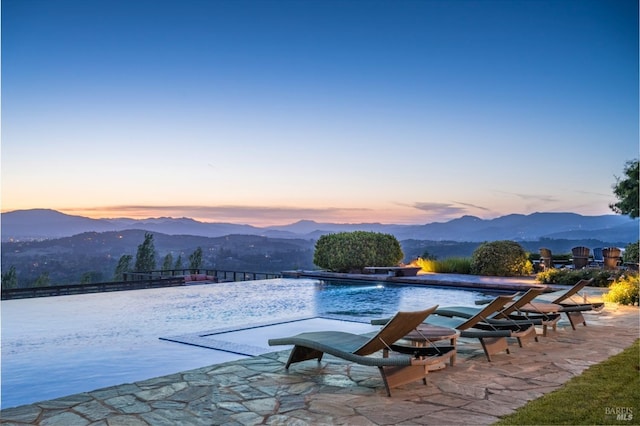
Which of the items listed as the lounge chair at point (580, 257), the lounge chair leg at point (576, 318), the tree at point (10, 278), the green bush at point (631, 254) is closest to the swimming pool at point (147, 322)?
the lounge chair leg at point (576, 318)

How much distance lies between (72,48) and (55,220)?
12.3 metres

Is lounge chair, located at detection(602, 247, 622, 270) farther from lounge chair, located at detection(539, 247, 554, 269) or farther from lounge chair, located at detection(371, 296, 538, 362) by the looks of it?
lounge chair, located at detection(371, 296, 538, 362)

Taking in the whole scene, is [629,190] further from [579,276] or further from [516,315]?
[516,315]

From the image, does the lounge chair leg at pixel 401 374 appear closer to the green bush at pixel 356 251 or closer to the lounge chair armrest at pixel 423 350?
the lounge chair armrest at pixel 423 350

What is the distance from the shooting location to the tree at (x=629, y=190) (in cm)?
2036

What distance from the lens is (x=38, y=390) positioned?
541 centimetres

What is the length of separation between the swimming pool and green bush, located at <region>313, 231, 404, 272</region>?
2.28 meters

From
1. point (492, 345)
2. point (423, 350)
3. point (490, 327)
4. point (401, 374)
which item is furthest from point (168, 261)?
point (401, 374)

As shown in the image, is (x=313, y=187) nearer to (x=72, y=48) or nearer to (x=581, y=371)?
(x=72, y=48)

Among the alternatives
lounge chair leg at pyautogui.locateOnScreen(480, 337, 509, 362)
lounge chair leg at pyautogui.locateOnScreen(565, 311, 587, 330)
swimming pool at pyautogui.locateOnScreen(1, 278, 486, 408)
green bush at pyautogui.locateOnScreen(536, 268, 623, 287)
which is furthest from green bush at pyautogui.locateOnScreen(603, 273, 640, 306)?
lounge chair leg at pyautogui.locateOnScreen(480, 337, 509, 362)

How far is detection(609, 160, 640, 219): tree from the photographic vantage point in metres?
20.4

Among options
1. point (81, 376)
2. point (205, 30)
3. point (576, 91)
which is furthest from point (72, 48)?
point (576, 91)

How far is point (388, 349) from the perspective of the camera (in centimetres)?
500

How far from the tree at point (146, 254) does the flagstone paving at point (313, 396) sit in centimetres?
2402
